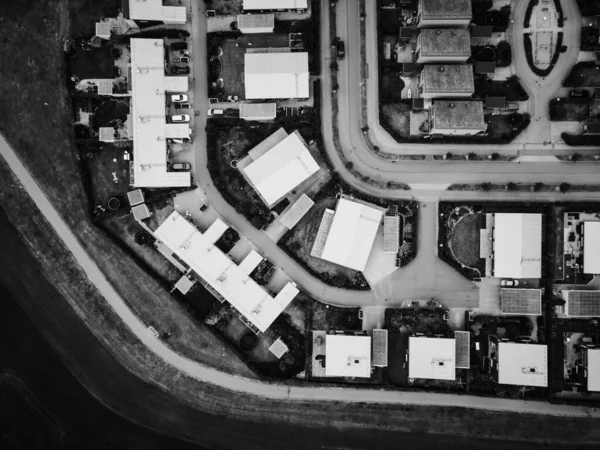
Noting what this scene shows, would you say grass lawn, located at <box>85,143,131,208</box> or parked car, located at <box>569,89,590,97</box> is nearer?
parked car, located at <box>569,89,590,97</box>

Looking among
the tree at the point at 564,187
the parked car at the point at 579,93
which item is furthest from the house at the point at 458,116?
the parked car at the point at 579,93

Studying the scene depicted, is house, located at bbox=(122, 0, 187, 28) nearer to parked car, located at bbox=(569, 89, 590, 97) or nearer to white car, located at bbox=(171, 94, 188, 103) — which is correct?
white car, located at bbox=(171, 94, 188, 103)

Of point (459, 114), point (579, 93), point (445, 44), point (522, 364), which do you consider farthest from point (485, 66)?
point (522, 364)

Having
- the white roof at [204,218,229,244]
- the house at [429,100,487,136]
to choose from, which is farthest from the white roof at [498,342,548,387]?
the white roof at [204,218,229,244]

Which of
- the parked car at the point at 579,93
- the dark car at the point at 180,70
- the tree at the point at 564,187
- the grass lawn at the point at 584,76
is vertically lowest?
the tree at the point at 564,187

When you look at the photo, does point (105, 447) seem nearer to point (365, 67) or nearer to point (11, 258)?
point (11, 258)

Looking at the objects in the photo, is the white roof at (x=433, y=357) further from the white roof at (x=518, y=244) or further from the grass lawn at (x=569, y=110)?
the grass lawn at (x=569, y=110)

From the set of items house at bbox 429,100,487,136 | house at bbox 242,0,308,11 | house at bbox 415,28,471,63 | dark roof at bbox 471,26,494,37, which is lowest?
house at bbox 429,100,487,136

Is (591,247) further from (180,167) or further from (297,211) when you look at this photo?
(180,167)
